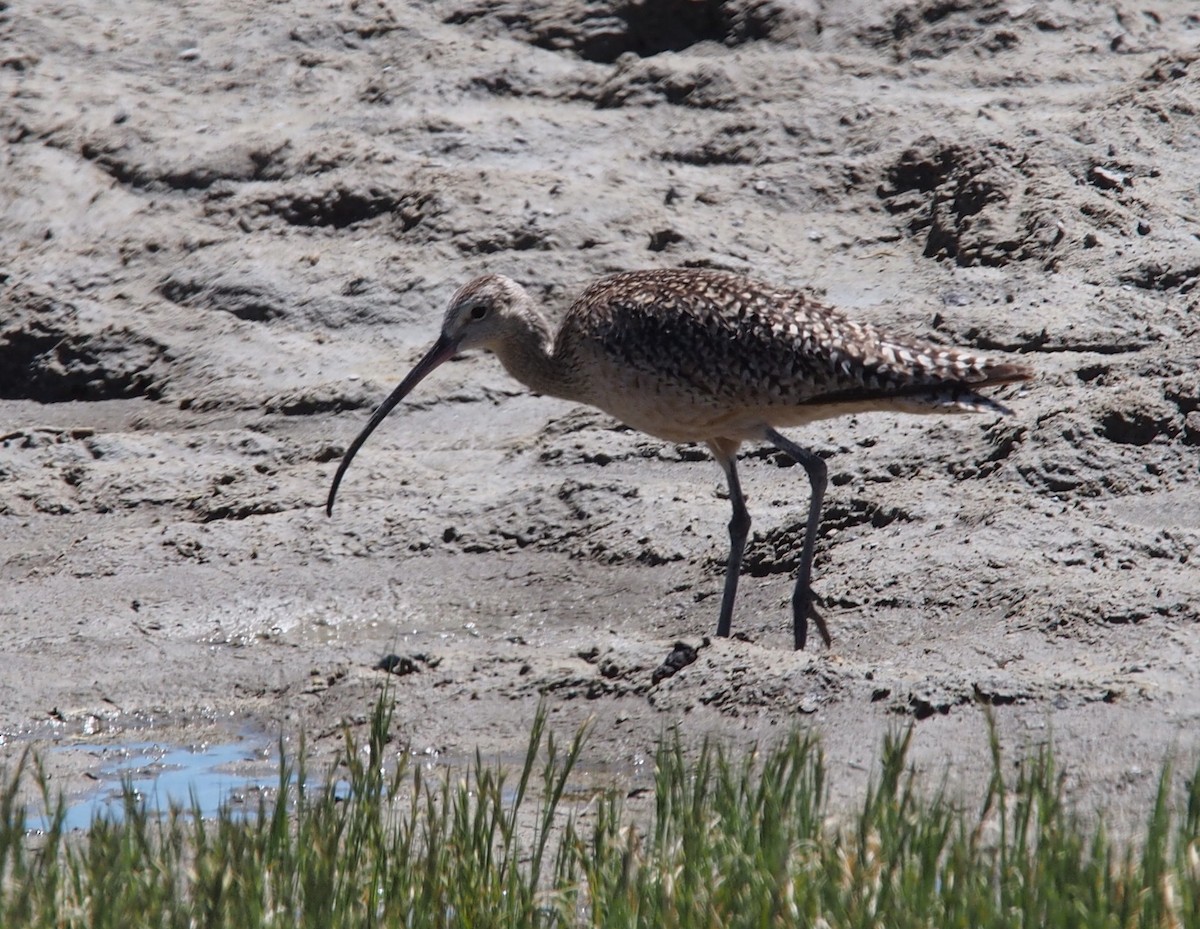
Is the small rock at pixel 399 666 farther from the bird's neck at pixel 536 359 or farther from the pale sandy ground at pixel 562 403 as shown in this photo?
the bird's neck at pixel 536 359

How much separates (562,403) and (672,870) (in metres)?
4.87

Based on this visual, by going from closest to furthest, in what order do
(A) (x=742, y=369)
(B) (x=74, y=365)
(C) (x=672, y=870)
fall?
(C) (x=672, y=870) < (A) (x=742, y=369) < (B) (x=74, y=365)

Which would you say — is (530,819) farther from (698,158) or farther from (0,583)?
(698,158)

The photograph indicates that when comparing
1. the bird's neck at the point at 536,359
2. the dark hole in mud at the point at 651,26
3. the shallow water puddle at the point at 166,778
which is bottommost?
the shallow water puddle at the point at 166,778

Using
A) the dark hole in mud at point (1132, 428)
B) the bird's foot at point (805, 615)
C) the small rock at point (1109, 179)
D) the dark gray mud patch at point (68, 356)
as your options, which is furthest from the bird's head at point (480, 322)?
the small rock at point (1109, 179)

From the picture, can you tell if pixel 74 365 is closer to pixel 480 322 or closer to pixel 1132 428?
pixel 480 322

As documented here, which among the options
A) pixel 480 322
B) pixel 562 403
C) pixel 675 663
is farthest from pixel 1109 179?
pixel 675 663

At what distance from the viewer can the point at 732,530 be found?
7.09 metres

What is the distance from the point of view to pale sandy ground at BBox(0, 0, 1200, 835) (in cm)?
621

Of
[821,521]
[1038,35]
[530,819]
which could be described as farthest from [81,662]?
[1038,35]

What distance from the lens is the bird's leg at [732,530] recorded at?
22.2ft

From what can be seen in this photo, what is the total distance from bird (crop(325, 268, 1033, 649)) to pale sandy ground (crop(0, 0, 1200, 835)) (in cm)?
36

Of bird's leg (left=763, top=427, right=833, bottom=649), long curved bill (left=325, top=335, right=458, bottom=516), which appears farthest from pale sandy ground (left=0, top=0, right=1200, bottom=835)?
long curved bill (left=325, top=335, right=458, bottom=516)

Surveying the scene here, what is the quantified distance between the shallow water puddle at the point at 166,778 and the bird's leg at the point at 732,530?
69.0 inches
